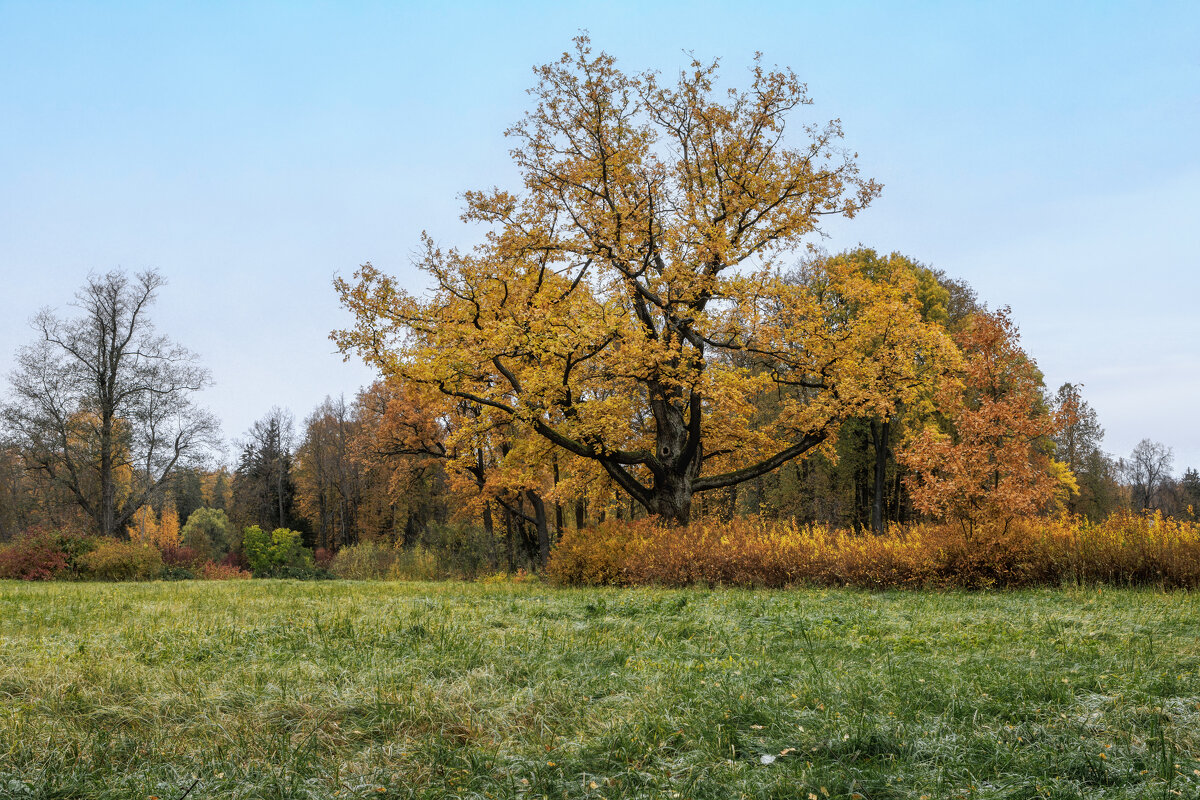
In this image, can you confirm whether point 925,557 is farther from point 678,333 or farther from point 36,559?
point 36,559

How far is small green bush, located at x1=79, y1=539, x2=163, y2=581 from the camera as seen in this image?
19.8m

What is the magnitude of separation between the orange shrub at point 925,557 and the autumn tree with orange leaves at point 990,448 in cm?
44

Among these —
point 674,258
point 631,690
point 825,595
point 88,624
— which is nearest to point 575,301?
point 674,258

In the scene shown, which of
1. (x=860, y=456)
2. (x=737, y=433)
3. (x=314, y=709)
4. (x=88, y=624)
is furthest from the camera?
(x=860, y=456)

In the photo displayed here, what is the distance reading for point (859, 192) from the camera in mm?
16422

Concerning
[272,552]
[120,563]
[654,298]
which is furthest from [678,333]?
[272,552]

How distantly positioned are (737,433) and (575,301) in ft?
17.9

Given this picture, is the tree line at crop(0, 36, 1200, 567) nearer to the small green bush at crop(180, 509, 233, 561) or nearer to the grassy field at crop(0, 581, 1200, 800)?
the grassy field at crop(0, 581, 1200, 800)

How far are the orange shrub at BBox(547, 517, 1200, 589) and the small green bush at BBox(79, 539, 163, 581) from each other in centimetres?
1492

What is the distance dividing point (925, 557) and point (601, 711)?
880 centimetres

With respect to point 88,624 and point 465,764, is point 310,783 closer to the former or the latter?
point 465,764

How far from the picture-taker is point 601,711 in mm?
3781

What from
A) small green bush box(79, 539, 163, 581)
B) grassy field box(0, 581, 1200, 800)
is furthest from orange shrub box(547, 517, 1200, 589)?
small green bush box(79, 539, 163, 581)

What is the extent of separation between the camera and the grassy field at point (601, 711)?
2.98m
